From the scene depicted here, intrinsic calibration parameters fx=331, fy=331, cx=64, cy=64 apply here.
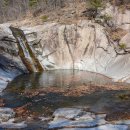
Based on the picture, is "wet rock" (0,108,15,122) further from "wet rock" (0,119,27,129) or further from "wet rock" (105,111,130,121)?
A: "wet rock" (105,111,130,121)

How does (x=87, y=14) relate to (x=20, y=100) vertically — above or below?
above

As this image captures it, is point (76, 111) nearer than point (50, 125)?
No

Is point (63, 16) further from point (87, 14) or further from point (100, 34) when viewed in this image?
point (100, 34)

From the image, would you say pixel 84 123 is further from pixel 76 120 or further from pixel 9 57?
pixel 9 57

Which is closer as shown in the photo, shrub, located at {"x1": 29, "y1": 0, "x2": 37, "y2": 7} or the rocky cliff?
the rocky cliff

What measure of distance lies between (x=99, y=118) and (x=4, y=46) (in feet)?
62.9

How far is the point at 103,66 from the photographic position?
29.9 meters

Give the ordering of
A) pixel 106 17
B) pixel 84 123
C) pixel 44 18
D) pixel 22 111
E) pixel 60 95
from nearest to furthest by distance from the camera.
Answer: pixel 84 123
pixel 22 111
pixel 60 95
pixel 106 17
pixel 44 18

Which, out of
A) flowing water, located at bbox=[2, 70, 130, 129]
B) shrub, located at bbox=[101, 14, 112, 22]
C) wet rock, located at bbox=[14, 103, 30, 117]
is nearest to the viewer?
wet rock, located at bbox=[14, 103, 30, 117]

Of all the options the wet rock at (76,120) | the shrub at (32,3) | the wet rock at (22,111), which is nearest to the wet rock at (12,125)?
the wet rock at (76,120)

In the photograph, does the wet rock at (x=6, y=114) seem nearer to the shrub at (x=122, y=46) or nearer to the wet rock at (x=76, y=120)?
the wet rock at (x=76, y=120)

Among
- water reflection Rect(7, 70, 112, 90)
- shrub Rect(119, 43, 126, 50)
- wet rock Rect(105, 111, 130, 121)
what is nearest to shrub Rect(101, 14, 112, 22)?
shrub Rect(119, 43, 126, 50)

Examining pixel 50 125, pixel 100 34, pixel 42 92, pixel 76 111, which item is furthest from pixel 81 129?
pixel 100 34

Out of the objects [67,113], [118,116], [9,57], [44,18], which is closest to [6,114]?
[67,113]
